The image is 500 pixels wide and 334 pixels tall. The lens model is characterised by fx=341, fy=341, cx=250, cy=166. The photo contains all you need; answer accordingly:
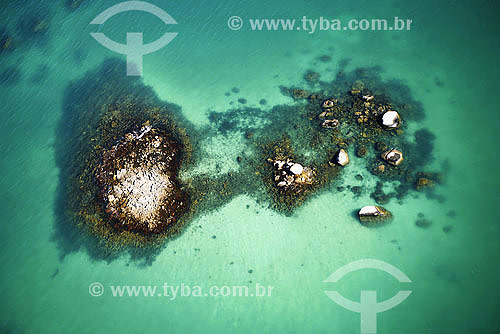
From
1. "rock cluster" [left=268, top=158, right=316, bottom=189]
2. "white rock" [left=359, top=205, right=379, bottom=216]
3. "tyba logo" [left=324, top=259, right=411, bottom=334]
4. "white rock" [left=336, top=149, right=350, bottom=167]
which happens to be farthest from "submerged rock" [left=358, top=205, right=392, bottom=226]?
"rock cluster" [left=268, top=158, right=316, bottom=189]

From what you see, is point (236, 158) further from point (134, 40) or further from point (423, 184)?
point (134, 40)

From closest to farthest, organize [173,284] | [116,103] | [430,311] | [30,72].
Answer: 1. [430,311]
2. [173,284]
3. [116,103]
4. [30,72]

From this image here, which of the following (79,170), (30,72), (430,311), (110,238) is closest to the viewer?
(430,311)

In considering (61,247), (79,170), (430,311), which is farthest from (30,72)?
(430,311)

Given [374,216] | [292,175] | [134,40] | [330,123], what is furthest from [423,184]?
[134,40]

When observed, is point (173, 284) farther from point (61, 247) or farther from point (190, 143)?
point (190, 143)

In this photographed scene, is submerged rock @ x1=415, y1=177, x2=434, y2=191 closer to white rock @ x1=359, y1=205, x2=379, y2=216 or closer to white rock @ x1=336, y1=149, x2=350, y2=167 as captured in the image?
white rock @ x1=359, y1=205, x2=379, y2=216

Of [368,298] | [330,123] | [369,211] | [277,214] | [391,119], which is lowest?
[368,298]

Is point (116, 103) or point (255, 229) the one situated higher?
point (116, 103)

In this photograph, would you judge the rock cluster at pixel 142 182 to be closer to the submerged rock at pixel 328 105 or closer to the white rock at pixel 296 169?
the white rock at pixel 296 169
